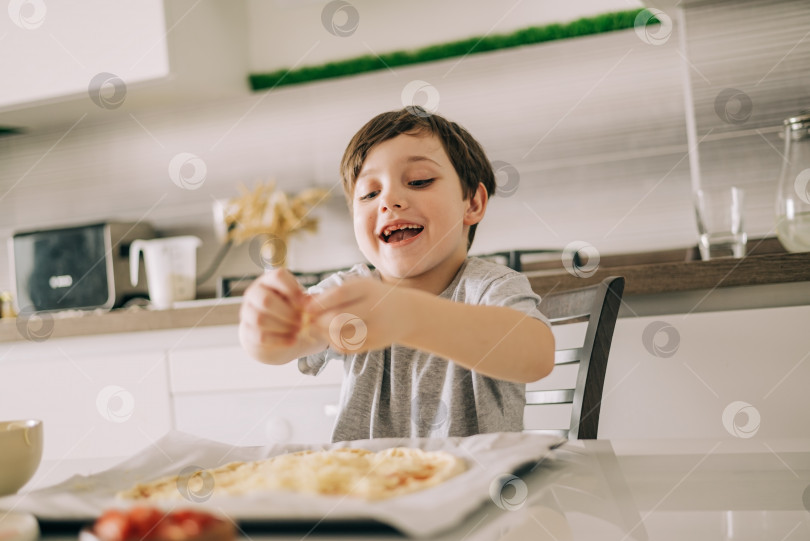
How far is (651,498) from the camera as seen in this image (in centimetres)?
44

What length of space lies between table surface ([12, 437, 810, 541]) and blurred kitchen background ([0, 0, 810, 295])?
141 centimetres

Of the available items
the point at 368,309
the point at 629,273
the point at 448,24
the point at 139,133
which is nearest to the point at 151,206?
the point at 139,133

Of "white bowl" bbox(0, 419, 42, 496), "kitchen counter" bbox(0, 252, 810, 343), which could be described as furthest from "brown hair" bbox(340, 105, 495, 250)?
"white bowl" bbox(0, 419, 42, 496)

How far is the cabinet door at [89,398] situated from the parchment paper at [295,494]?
48.4 inches

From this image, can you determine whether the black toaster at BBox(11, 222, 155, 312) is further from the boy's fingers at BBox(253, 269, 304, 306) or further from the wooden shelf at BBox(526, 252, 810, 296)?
the boy's fingers at BBox(253, 269, 304, 306)

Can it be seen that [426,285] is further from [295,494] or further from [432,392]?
[295,494]

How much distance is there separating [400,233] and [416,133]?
0.48 feet

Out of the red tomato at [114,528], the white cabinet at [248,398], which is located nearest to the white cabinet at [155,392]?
the white cabinet at [248,398]

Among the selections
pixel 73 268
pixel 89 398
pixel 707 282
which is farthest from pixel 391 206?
pixel 73 268

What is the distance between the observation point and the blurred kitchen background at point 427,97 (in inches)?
69.3

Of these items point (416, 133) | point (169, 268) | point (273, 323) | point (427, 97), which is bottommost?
point (273, 323)

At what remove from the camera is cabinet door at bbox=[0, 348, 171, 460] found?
178cm

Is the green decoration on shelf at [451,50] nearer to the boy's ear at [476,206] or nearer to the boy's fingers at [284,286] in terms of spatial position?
the boy's ear at [476,206]

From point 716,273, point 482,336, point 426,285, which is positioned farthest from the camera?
point 716,273
